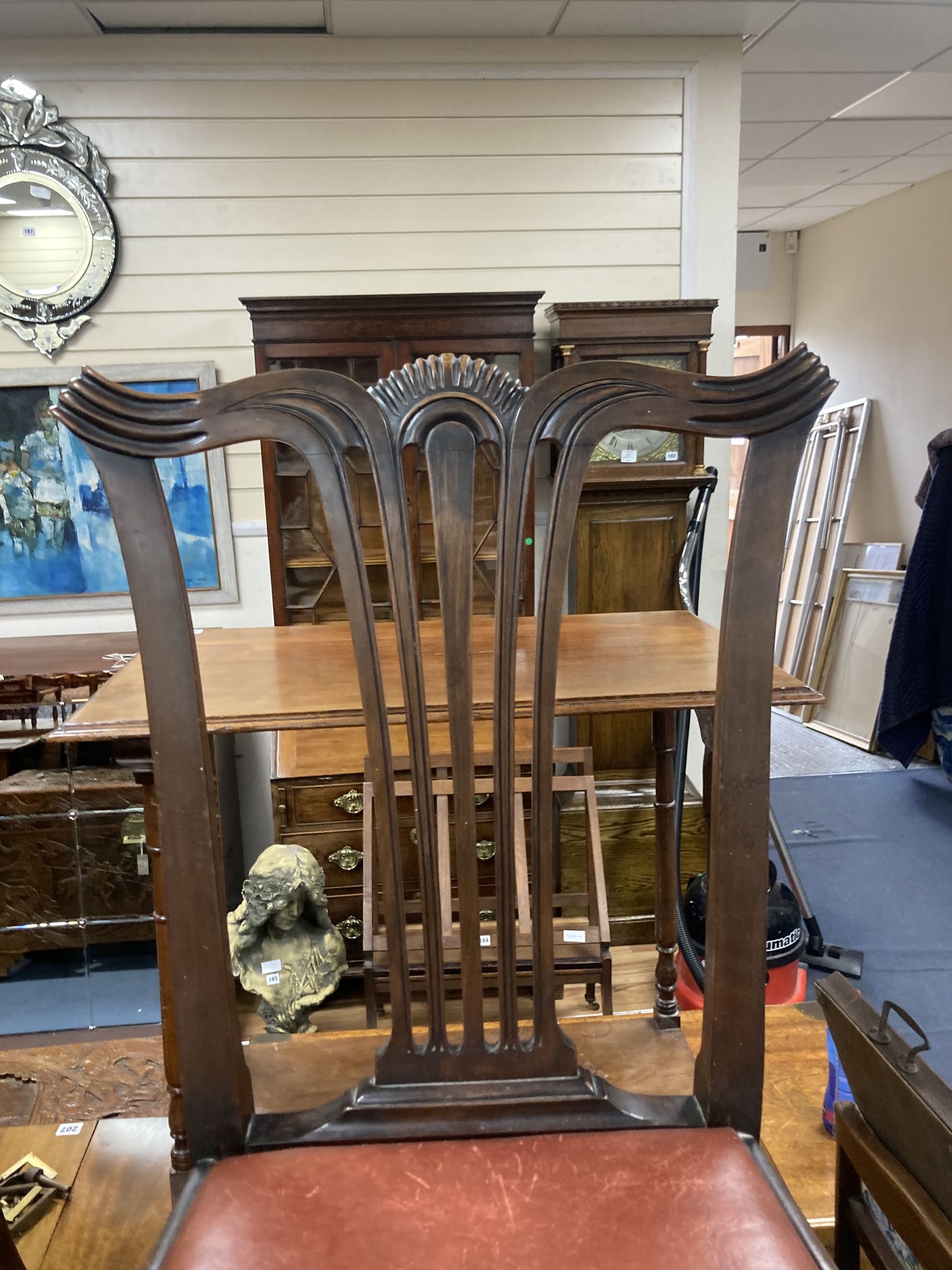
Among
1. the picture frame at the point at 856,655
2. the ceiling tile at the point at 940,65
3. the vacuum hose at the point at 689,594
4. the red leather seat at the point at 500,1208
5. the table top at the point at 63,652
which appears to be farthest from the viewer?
the picture frame at the point at 856,655

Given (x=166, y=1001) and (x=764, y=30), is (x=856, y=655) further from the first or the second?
(x=166, y=1001)

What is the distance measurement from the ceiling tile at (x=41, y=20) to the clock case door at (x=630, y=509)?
1.58m

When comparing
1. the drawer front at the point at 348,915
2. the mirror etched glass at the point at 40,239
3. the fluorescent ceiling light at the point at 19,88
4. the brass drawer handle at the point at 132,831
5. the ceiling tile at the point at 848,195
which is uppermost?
the ceiling tile at the point at 848,195

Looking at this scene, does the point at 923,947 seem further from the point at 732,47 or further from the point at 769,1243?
the point at 732,47

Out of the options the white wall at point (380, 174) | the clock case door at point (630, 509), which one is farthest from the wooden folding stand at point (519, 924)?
the white wall at point (380, 174)

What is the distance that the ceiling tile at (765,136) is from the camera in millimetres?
3594

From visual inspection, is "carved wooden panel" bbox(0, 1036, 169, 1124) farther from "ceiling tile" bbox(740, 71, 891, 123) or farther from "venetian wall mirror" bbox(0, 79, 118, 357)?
"ceiling tile" bbox(740, 71, 891, 123)

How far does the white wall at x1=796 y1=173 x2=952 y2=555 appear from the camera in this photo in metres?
4.25

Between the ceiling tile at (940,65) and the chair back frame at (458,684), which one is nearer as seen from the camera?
the chair back frame at (458,684)

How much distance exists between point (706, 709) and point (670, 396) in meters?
0.50

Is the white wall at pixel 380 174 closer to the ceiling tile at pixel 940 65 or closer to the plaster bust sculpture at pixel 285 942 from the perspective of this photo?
the ceiling tile at pixel 940 65

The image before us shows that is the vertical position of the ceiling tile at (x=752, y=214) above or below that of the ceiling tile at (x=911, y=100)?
above

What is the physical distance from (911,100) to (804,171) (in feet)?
3.05

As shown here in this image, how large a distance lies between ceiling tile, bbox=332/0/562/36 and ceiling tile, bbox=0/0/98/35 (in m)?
0.53
